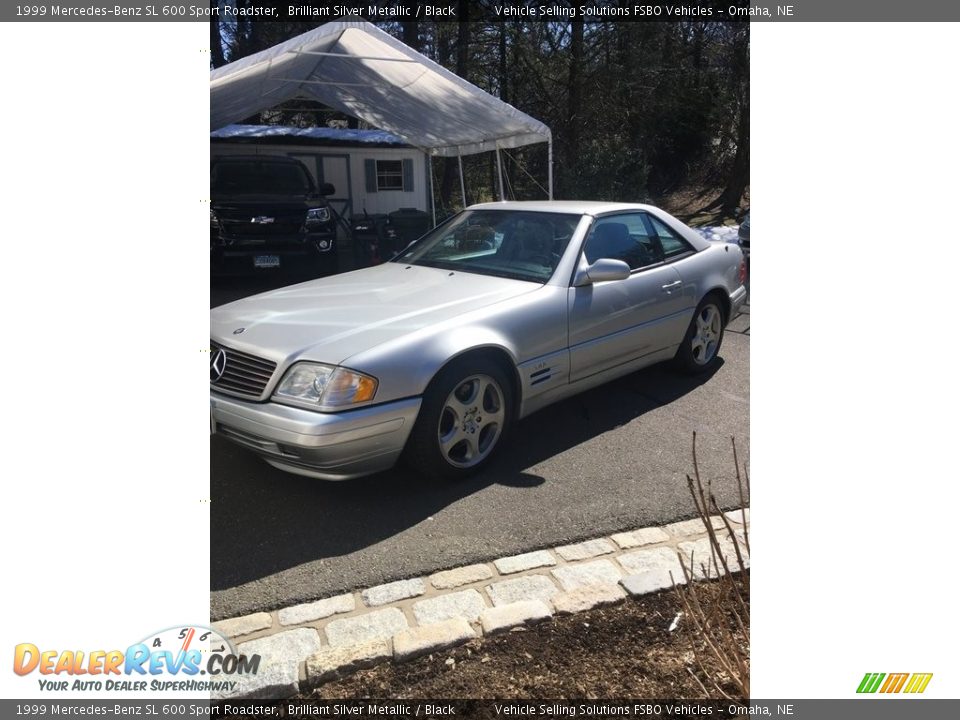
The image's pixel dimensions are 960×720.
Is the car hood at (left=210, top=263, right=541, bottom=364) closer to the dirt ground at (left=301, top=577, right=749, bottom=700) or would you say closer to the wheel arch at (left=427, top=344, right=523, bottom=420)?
the wheel arch at (left=427, top=344, right=523, bottom=420)

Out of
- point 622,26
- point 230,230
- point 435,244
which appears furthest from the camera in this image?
point 622,26

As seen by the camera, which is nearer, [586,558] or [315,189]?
[586,558]

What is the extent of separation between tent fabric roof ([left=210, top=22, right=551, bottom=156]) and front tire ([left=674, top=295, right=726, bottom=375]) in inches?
123

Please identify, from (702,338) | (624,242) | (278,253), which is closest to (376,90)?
(278,253)

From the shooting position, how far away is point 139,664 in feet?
6.19

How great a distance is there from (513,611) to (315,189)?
366 inches

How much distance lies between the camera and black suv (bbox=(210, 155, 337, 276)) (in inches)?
356

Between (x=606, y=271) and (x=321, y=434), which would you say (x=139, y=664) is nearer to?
(x=321, y=434)

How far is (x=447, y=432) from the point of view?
12.0ft

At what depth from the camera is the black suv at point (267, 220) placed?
9039 mm

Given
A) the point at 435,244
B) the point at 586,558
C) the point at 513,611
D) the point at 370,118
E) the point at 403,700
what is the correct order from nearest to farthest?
the point at 403,700 < the point at 513,611 < the point at 586,558 < the point at 435,244 < the point at 370,118

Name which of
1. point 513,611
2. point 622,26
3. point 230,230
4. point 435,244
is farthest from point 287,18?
point 513,611

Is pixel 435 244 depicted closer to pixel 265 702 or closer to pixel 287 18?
pixel 265 702
